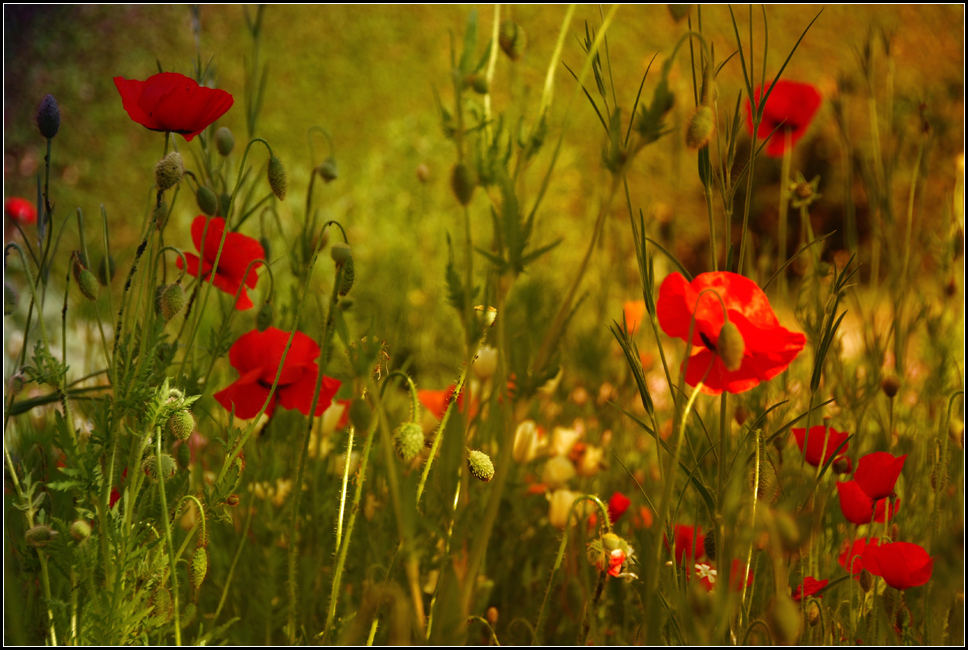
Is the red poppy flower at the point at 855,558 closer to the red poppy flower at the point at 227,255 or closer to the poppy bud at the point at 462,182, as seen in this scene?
the poppy bud at the point at 462,182

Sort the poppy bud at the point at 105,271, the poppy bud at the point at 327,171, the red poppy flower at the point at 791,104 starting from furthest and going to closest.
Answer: the red poppy flower at the point at 791,104
the poppy bud at the point at 327,171
the poppy bud at the point at 105,271

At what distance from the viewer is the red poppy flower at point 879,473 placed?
62cm

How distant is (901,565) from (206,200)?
640 millimetres

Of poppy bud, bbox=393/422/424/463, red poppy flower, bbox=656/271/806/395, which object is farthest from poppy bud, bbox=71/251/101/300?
red poppy flower, bbox=656/271/806/395

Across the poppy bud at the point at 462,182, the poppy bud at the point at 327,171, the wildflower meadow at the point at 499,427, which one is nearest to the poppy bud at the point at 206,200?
the wildflower meadow at the point at 499,427

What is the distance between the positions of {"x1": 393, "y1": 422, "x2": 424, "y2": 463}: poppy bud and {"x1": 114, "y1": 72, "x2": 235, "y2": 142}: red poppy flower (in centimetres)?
32

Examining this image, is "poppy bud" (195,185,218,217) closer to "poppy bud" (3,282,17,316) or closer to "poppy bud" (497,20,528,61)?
"poppy bud" (3,282,17,316)

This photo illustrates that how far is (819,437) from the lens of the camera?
2.23 feet

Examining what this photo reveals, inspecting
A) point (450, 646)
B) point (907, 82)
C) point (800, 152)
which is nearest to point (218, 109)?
point (450, 646)

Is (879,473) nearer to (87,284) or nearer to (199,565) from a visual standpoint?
(199,565)

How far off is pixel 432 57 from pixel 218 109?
355cm

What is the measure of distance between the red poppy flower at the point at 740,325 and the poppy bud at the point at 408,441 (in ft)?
0.79

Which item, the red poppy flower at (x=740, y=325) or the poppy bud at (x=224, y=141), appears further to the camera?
the poppy bud at (x=224, y=141)

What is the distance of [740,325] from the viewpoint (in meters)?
0.58
